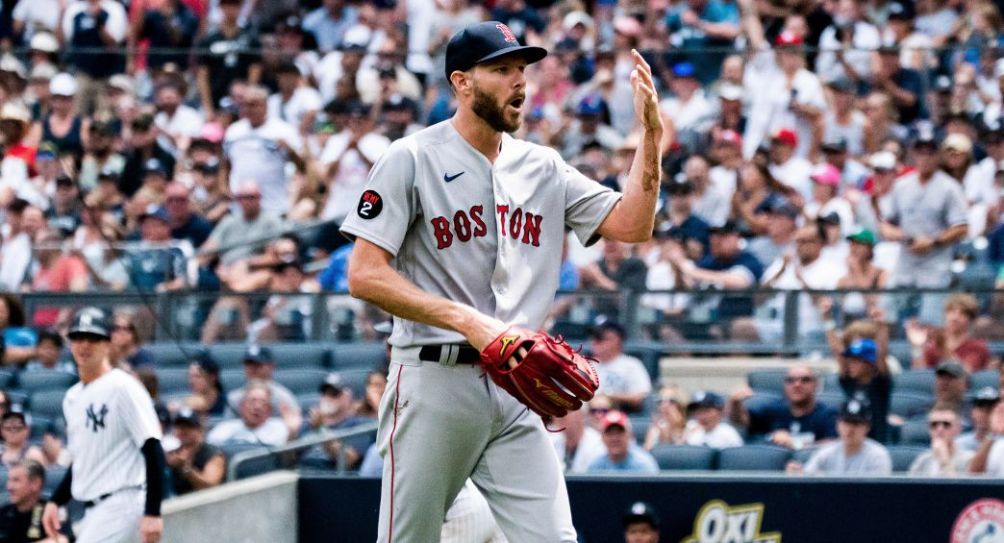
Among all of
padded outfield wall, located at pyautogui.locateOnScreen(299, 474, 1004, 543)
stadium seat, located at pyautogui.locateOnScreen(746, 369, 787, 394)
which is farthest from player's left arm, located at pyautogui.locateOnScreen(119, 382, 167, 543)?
stadium seat, located at pyautogui.locateOnScreen(746, 369, 787, 394)

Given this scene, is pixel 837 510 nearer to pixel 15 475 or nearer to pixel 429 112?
pixel 15 475

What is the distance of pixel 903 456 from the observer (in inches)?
341

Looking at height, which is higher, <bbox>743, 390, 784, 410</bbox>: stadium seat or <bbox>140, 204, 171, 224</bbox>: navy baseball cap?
<bbox>140, 204, 171, 224</bbox>: navy baseball cap

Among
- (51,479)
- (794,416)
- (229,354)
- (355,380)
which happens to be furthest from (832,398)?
(51,479)

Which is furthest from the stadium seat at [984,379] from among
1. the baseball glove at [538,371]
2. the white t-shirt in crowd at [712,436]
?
the baseball glove at [538,371]

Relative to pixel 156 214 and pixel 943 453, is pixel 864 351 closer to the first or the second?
pixel 943 453

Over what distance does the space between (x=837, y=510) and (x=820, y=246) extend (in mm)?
3037

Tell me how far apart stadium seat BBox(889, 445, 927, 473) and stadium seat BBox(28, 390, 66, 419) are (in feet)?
15.2

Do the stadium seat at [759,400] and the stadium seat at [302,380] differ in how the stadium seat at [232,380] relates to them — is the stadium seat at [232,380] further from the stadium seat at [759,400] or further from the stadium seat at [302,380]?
the stadium seat at [759,400]

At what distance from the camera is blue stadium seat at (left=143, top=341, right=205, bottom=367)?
10.9 m

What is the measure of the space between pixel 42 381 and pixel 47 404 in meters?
0.25

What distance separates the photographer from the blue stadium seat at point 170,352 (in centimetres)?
1086

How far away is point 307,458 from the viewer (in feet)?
30.2

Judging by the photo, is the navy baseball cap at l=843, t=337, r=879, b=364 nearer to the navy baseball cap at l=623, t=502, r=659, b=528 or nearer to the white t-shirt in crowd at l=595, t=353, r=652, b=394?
the white t-shirt in crowd at l=595, t=353, r=652, b=394
